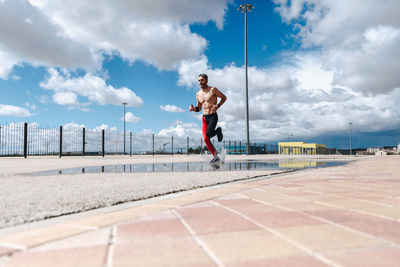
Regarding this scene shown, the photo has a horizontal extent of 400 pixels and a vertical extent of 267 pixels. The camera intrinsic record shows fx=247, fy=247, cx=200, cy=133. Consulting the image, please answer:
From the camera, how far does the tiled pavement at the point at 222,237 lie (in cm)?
114

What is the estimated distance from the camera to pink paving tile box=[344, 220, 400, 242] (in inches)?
56.2

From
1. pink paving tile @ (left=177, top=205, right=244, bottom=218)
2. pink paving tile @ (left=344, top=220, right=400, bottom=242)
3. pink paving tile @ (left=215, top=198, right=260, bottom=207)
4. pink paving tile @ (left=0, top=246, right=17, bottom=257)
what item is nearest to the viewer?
pink paving tile @ (left=0, top=246, right=17, bottom=257)

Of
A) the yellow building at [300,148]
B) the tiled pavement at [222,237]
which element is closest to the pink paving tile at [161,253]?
the tiled pavement at [222,237]

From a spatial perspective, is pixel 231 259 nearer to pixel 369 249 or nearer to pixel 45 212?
pixel 369 249

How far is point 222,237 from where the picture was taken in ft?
4.65

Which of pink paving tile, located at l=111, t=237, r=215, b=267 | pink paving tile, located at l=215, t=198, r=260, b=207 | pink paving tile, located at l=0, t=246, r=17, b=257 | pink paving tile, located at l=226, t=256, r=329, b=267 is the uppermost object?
pink paving tile, located at l=226, t=256, r=329, b=267

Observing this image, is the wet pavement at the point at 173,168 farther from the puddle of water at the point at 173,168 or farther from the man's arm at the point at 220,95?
the man's arm at the point at 220,95

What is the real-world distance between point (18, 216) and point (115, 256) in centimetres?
140

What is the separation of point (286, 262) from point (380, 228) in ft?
2.93

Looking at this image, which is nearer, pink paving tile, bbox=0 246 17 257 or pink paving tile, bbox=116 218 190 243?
pink paving tile, bbox=0 246 17 257

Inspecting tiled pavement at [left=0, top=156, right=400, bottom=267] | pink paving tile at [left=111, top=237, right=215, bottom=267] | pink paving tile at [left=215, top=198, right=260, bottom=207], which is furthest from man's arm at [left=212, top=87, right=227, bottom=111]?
pink paving tile at [left=111, top=237, right=215, bottom=267]

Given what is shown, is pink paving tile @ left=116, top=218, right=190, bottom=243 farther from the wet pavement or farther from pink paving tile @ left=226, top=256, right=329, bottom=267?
the wet pavement

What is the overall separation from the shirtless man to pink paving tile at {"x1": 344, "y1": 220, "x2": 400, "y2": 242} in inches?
237

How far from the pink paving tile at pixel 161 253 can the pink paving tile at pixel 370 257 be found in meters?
0.59
